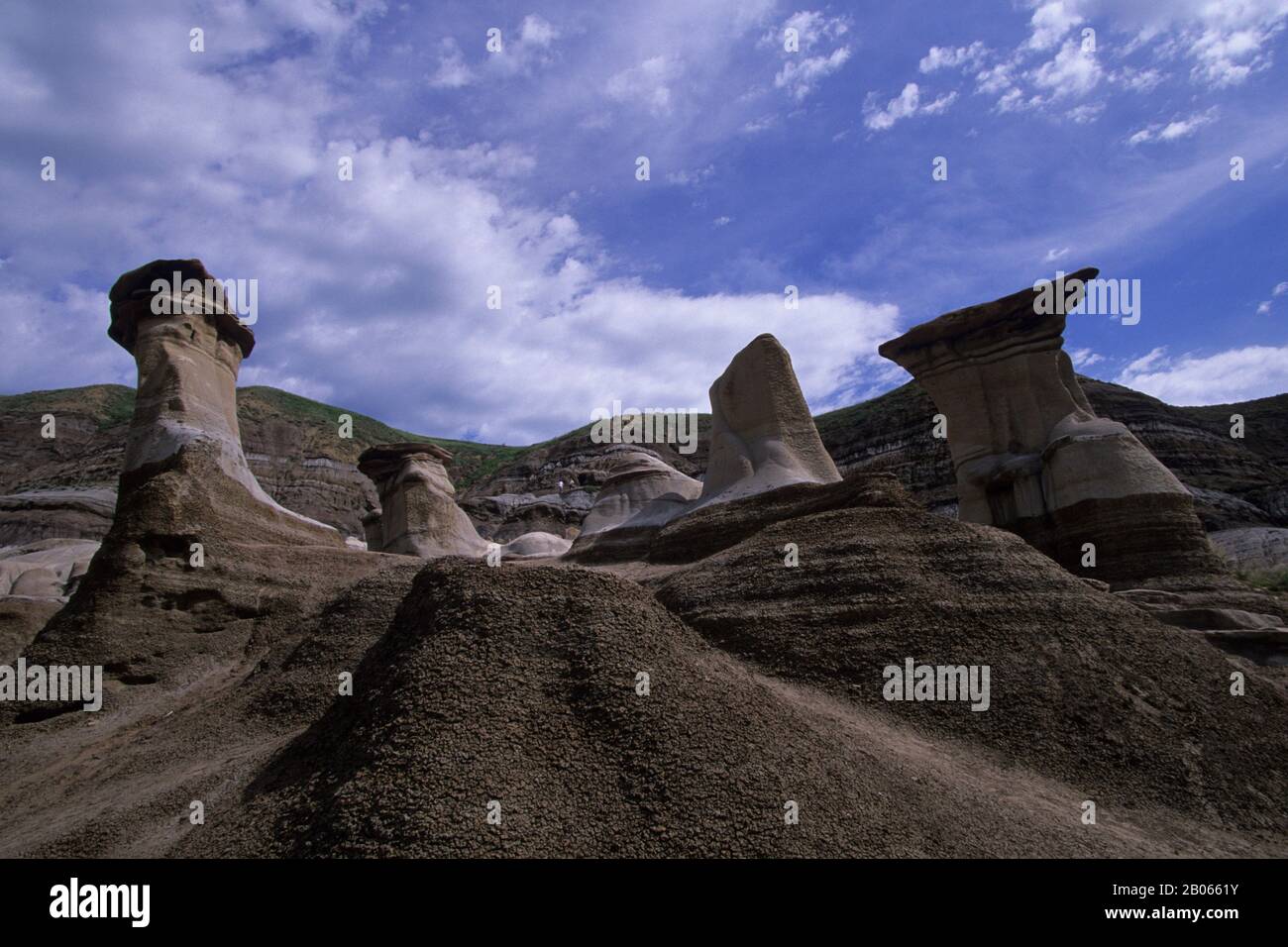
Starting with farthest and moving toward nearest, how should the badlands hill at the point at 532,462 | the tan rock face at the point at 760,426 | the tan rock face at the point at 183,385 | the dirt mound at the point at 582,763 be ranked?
the badlands hill at the point at 532,462
the tan rock face at the point at 760,426
the tan rock face at the point at 183,385
the dirt mound at the point at 582,763

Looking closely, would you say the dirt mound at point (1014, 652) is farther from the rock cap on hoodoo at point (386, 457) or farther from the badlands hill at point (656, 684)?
the rock cap on hoodoo at point (386, 457)

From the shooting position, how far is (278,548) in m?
13.9

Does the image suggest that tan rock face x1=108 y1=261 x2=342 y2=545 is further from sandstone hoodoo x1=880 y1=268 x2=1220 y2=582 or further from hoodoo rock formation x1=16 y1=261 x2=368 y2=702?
Answer: sandstone hoodoo x1=880 y1=268 x2=1220 y2=582

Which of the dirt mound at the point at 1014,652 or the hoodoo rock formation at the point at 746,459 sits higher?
the hoodoo rock formation at the point at 746,459

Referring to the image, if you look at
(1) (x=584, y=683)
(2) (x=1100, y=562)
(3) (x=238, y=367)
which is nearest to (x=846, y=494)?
(2) (x=1100, y=562)

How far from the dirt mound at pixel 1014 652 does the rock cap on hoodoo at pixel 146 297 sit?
11.3 metres

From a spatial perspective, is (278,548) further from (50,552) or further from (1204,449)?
(1204,449)

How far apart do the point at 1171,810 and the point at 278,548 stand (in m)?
13.1

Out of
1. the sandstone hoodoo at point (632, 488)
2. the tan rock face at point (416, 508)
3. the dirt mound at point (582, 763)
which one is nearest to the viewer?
the dirt mound at point (582, 763)

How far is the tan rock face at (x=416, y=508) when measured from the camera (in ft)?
89.8

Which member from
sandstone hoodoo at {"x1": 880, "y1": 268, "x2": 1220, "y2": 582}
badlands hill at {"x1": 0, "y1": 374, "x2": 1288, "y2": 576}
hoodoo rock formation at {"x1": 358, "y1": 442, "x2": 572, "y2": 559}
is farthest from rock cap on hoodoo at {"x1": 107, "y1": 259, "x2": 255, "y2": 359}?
sandstone hoodoo at {"x1": 880, "y1": 268, "x2": 1220, "y2": 582}

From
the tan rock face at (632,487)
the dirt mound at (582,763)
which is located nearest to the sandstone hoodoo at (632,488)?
the tan rock face at (632,487)

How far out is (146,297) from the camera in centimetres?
1527

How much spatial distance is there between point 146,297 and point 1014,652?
15.9m
